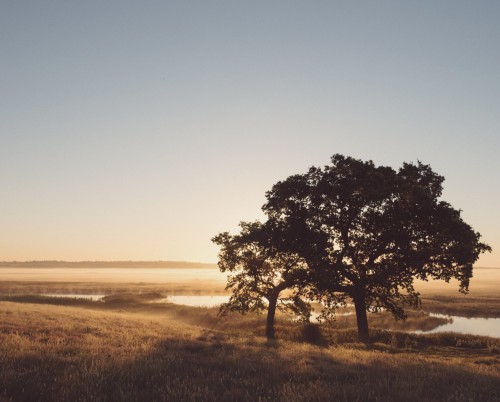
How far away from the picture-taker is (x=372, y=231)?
1174 inches

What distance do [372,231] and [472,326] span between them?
27.6m

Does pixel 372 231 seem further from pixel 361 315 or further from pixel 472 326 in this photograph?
pixel 472 326

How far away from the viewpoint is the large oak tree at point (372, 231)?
2833 centimetres

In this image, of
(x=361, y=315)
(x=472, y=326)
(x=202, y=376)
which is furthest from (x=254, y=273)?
(x=472, y=326)

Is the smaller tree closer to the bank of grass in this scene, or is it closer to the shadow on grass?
the bank of grass

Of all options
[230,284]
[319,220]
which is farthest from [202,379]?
[230,284]

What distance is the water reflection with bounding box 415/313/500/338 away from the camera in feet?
142

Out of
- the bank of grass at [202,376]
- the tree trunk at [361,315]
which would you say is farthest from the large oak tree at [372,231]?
the bank of grass at [202,376]

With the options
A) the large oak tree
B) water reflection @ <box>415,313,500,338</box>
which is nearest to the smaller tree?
the large oak tree

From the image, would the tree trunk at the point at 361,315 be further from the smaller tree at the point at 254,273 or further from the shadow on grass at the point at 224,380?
the shadow on grass at the point at 224,380

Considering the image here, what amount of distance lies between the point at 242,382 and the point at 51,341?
978 cm

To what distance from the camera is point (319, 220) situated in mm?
30953

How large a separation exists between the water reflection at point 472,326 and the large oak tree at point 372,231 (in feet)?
55.9

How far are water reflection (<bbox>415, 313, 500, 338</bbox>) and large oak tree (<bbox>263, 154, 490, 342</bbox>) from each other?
1703 centimetres
